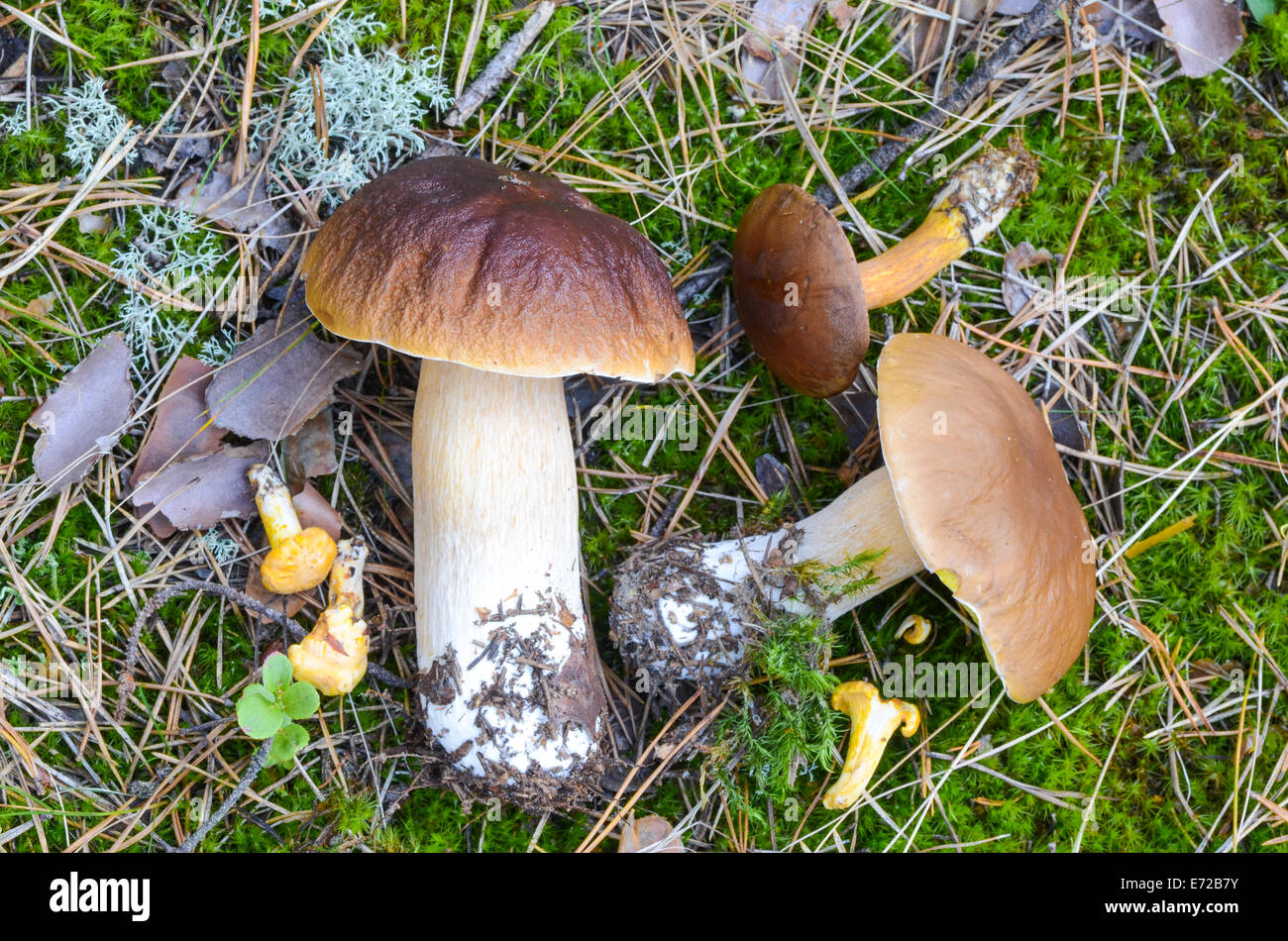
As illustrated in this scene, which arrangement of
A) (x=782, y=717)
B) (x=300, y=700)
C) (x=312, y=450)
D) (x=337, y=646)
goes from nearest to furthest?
(x=300, y=700) < (x=337, y=646) < (x=782, y=717) < (x=312, y=450)

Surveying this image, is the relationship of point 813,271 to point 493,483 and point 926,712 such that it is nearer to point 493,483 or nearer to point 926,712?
point 493,483

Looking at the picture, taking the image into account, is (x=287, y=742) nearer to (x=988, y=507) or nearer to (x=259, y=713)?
(x=259, y=713)

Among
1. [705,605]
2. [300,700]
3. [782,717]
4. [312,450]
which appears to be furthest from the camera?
[312,450]

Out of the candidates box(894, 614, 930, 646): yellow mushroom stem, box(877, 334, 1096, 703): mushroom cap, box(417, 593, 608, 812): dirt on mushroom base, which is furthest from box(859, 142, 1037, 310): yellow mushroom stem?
box(417, 593, 608, 812): dirt on mushroom base

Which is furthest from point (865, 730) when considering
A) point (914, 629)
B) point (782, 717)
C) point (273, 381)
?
point (273, 381)

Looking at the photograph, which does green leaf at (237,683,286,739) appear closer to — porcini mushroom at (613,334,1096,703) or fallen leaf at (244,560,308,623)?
fallen leaf at (244,560,308,623)
